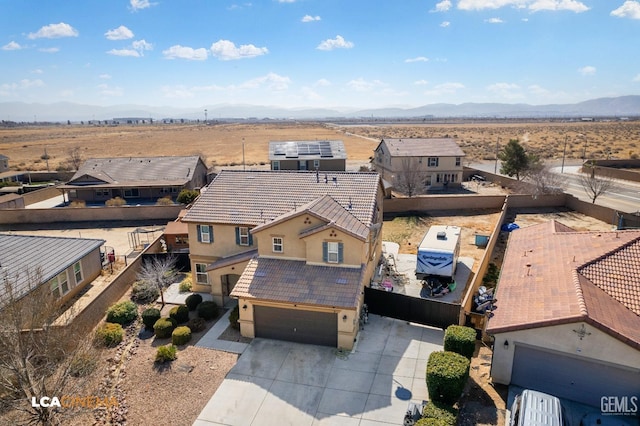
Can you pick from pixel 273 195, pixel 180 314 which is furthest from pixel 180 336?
pixel 273 195

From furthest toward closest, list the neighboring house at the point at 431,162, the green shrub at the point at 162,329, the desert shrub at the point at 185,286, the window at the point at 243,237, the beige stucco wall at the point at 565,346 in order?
the neighboring house at the point at 431,162, the desert shrub at the point at 185,286, the window at the point at 243,237, the green shrub at the point at 162,329, the beige stucco wall at the point at 565,346

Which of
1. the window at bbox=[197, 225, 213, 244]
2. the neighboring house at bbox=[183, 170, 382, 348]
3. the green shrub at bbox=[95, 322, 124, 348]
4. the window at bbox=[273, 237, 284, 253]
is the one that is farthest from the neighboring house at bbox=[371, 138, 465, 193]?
the green shrub at bbox=[95, 322, 124, 348]

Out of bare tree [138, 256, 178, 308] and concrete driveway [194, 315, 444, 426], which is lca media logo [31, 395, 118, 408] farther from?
bare tree [138, 256, 178, 308]

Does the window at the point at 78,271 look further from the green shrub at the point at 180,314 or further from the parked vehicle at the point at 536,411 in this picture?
the parked vehicle at the point at 536,411

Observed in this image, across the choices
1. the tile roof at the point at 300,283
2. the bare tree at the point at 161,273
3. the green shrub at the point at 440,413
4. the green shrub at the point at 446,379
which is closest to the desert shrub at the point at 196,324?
the tile roof at the point at 300,283

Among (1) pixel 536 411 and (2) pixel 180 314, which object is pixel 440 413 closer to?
(1) pixel 536 411

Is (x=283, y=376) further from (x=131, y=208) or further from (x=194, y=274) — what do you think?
(x=131, y=208)
